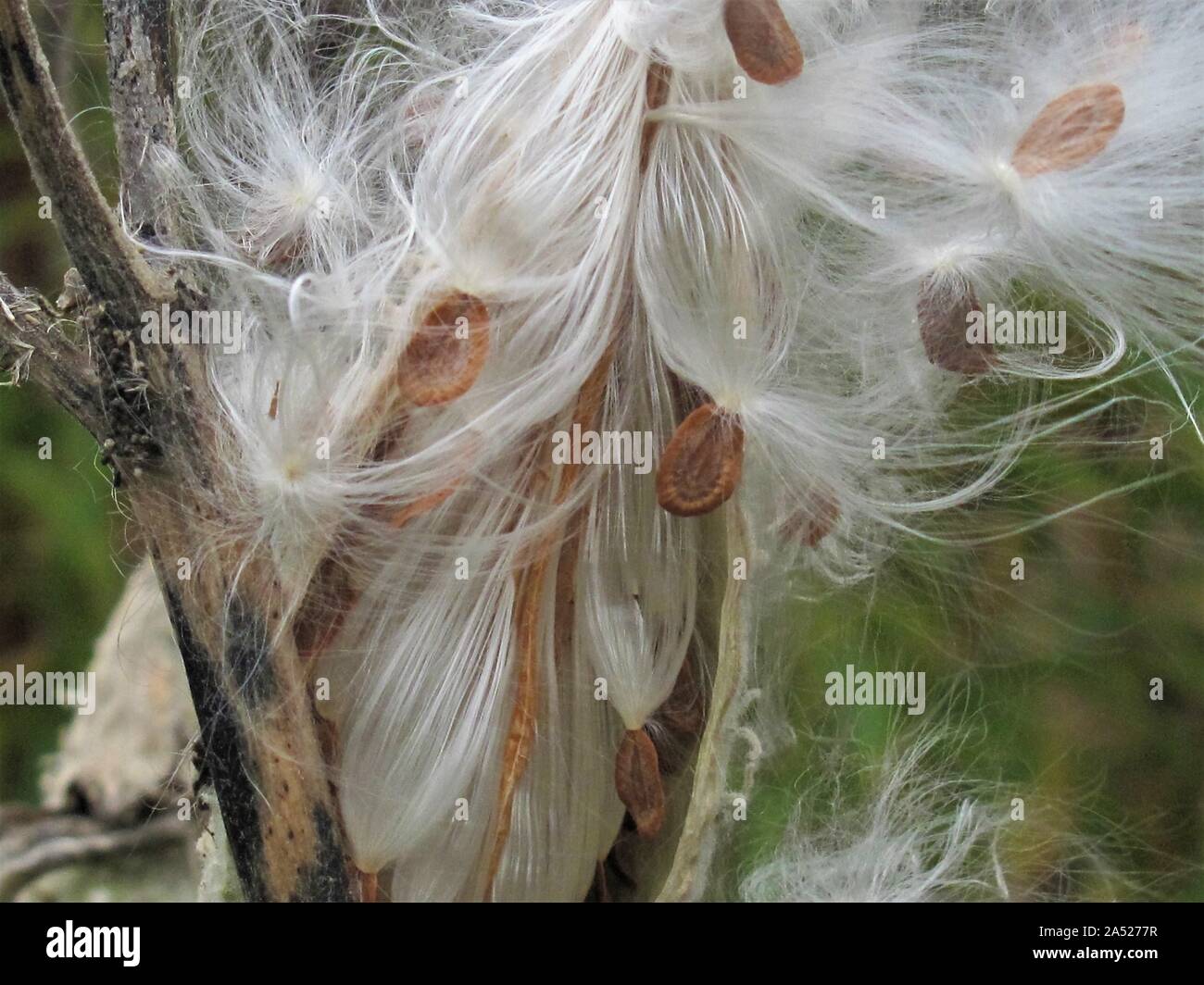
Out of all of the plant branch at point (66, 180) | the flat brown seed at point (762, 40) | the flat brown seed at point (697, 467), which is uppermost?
the flat brown seed at point (762, 40)

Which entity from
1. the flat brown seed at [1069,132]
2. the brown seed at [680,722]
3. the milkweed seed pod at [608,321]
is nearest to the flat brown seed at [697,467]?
the milkweed seed pod at [608,321]

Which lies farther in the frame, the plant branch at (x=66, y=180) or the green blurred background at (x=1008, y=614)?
the green blurred background at (x=1008, y=614)

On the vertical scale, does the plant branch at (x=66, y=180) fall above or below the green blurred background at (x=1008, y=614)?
above

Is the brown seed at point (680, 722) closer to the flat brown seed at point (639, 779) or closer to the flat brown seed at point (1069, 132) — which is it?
the flat brown seed at point (639, 779)

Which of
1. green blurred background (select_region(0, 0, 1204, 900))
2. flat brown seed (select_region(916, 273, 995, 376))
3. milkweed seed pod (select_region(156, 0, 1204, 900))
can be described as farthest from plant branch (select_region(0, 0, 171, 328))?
flat brown seed (select_region(916, 273, 995, 376))

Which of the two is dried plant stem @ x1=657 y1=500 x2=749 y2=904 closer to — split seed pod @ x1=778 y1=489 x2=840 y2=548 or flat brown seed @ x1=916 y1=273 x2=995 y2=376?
split seed pod @ x1=778 y1=489 x2=840 y2=548
